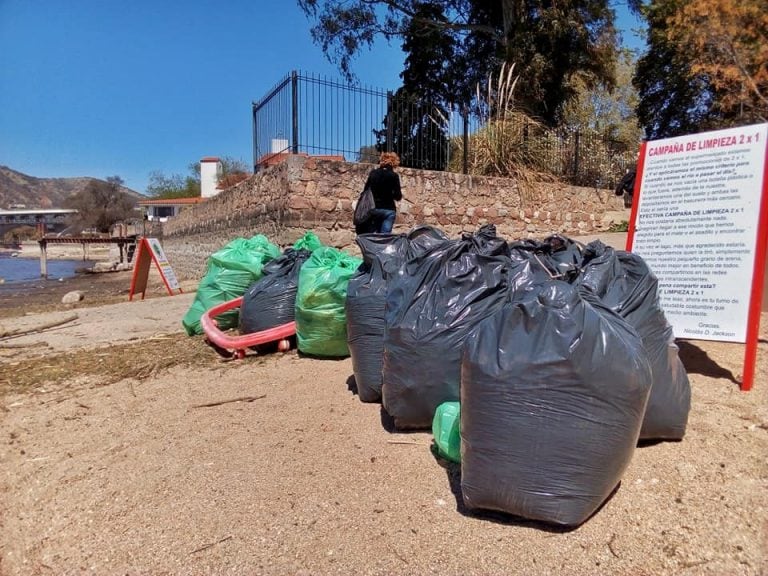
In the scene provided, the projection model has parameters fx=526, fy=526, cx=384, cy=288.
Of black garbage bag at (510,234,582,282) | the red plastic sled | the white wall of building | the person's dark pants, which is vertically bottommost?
the red plastic sled

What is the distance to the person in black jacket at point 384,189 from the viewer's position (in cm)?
566

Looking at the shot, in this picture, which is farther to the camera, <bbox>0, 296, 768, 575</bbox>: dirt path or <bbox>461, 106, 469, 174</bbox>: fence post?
<bbox>461, 106, 469, 174</bbox>: fence post

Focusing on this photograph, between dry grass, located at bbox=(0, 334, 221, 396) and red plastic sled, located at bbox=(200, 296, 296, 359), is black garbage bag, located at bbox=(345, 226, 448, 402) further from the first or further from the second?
dry grass, located at bbox=(0, 334, 221, 396)

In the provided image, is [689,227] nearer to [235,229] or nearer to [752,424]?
[752,424]

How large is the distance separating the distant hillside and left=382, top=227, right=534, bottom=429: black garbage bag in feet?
552

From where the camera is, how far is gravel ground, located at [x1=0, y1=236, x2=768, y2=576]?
163 cm

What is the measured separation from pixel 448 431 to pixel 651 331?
0.94m

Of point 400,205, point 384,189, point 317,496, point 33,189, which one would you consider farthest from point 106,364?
point 33,189

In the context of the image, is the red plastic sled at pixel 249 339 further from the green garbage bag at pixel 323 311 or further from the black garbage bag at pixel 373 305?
the black garbage bag at pixel 373 305

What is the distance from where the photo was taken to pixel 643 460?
82.4 inches

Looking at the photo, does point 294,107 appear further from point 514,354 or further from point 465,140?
point 514,354

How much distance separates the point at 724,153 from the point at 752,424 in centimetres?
149

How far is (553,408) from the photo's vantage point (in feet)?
5.20

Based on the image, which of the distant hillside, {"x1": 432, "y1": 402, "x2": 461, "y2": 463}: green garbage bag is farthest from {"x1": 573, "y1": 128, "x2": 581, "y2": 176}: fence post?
the distant hillside
